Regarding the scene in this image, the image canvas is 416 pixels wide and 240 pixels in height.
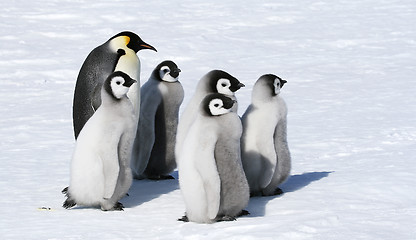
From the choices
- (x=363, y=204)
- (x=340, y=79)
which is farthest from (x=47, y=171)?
(x=340, y=79)

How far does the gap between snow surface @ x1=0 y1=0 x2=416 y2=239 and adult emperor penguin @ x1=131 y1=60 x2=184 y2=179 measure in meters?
0.15

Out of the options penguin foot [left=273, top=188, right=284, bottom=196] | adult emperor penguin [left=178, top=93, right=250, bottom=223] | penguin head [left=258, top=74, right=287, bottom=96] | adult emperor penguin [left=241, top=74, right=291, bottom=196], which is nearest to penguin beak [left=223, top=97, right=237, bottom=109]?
adult emperor penguin [left=178, top=93, right=250, bottom=223]

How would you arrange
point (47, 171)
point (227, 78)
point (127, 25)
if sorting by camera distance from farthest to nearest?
point (127, 25), point (47, 171), point (227, 78)

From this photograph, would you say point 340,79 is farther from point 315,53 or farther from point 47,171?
point 47,171

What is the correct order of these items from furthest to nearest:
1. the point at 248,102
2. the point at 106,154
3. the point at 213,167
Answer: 1. the point at 248,102
2. the point at 106,154
3. the point at 213,167

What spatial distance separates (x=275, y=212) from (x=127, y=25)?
10447 mm

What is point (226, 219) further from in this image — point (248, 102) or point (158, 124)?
point (248, 102)

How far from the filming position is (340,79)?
33.2ft

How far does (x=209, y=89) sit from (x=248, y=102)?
406cm

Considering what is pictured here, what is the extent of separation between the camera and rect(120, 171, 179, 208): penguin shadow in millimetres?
5238

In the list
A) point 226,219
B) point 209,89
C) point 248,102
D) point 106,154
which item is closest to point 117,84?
point 106,154

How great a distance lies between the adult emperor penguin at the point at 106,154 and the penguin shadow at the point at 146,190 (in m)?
0.22

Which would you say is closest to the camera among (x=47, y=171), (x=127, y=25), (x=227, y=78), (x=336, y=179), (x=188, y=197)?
(x=188, y=197)

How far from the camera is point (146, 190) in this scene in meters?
5.57
